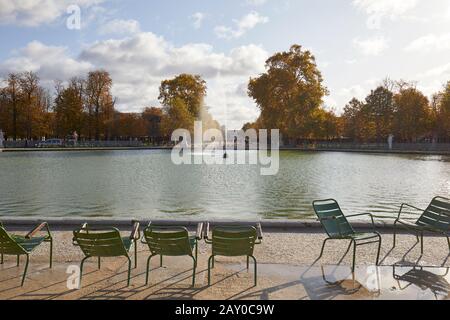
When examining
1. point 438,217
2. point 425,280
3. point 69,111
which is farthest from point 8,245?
point 69,111

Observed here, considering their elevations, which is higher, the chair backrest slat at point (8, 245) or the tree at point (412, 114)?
the tree at point (412, 114)

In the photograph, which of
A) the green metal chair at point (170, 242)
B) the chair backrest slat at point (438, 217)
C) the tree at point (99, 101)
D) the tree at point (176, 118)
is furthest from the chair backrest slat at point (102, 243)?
the tree at point (99, 101)

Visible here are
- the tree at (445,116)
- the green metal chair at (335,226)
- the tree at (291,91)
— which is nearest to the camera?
the green metal chair at (335,226)

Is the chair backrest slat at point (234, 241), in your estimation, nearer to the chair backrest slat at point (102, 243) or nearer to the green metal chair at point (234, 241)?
the green metal chair at point (234, 241)

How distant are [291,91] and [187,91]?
77.3 ft

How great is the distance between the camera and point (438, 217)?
7.48 metres

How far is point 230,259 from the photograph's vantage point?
23.1 feet

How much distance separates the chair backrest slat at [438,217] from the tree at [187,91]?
73124 millimetres

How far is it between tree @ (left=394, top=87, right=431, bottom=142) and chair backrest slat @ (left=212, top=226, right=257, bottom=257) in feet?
209

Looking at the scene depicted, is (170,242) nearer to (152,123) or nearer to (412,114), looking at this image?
(412,114)

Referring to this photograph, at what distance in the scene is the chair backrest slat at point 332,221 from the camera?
6.99 metres

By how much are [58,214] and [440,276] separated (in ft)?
38.8

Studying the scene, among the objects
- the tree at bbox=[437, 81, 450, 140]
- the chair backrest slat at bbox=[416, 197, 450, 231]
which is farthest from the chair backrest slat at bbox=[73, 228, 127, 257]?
the tree at bbox=[437, 81, 450, 140]

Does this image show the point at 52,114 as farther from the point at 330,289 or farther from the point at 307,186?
the point at 330,289
